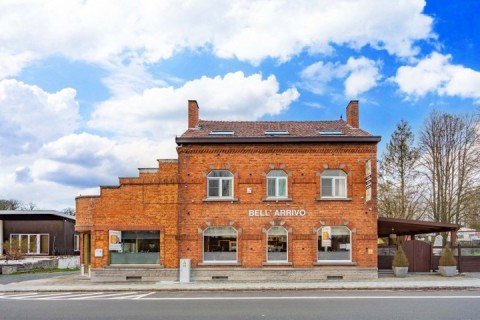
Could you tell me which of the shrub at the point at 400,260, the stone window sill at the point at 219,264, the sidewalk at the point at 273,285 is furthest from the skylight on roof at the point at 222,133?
the shrub at the point at 400,260

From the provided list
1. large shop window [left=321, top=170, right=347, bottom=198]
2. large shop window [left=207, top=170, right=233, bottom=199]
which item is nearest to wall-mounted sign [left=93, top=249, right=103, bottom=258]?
large shop window [left=207, top=170, right=233, bottom=199]

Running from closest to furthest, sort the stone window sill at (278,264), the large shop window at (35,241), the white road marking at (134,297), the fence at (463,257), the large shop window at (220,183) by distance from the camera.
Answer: the white road marking at (134,297), the stone window sill at (278,264), the large shop window at (220,183), the fence at (463,257), the large shop window at (35,241)

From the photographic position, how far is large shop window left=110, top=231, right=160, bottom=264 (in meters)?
25.0

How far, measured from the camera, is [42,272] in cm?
3319

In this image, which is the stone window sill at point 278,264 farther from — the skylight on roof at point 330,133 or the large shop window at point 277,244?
the skylight on roof at point 330,133

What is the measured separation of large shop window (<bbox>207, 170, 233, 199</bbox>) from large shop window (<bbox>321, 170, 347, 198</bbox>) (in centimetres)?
449

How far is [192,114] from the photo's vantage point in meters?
27.8

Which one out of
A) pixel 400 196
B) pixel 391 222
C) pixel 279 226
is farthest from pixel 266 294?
pixel 400 196

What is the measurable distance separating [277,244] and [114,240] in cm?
784

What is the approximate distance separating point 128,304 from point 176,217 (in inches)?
324

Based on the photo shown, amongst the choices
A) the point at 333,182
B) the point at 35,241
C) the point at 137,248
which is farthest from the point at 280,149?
the point at 35,241

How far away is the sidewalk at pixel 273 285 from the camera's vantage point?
2133cm

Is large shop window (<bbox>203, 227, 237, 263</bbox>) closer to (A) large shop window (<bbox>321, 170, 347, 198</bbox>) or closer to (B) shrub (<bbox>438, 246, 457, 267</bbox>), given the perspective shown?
(A) large shop window (<bbox>321, 170, 347, 198</bbox>)

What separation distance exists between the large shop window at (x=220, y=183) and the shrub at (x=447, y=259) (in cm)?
1103
